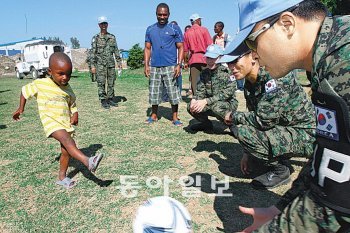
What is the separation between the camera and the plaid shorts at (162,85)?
19.2ft

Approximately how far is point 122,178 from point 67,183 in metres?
0.56

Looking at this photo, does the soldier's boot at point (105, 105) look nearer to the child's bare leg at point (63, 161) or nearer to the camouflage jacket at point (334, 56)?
the child's bare leg at point (63, 161)

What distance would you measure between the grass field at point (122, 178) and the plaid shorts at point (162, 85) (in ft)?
1.71

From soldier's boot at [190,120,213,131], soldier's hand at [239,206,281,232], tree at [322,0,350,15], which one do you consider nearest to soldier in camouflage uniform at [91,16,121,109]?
soldier's boot at [190,120,213,131]

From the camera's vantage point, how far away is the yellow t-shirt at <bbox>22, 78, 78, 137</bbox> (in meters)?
3.31

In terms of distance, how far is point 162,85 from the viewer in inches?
238

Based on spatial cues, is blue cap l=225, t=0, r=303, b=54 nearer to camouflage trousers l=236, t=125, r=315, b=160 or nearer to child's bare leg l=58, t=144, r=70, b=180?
camouflage trousers l=236, t=125, r=315, b=160

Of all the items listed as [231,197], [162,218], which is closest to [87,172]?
[231,197]

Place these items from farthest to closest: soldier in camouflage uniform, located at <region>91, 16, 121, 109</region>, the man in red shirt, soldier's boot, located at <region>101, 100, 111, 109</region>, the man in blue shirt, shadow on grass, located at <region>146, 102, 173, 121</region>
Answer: soldier's boot, located at <region>101, 100, 111, 109</region>, soldier in camouflage uniform, located at <region>91, 16, 121, 109</region>, the man in red shirt, shadow on grass, located at <region>146, 102, 173, 121</region>, the man in blue shirt

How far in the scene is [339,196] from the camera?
999 mm

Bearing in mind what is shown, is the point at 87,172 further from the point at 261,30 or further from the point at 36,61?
the point at 36,61

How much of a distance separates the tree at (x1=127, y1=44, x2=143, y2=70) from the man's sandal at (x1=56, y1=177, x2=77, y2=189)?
20.0 metres

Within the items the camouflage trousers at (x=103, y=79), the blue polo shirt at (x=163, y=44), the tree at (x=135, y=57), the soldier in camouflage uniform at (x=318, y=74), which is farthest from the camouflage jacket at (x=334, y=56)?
the tree at (x=135, y=57)

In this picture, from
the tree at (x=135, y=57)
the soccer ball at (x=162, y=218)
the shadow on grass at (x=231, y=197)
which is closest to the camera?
the soccer ball at (x=162, y=218)
